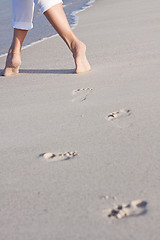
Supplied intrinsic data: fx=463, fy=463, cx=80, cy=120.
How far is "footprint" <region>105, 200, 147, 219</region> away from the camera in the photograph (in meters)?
1.37

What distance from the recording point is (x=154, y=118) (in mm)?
2070

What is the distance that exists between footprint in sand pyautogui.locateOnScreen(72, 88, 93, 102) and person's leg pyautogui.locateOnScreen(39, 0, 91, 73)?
0.43 m

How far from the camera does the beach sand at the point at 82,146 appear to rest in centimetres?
137

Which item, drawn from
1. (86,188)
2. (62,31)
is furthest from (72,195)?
(62,31)

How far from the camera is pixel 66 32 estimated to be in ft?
10.1

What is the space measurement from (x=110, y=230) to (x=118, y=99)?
46.8 inches

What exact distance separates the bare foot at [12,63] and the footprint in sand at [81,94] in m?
0.72

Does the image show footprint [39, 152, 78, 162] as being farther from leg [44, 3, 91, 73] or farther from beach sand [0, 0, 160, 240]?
leg [44, 3, 91, 73]

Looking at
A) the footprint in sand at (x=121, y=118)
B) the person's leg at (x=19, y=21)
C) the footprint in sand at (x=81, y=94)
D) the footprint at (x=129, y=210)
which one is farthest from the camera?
the person's leg at (x=19, y=21)

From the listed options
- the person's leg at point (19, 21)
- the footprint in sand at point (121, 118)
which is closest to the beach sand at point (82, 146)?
the footprint in sand at point (121, 118)

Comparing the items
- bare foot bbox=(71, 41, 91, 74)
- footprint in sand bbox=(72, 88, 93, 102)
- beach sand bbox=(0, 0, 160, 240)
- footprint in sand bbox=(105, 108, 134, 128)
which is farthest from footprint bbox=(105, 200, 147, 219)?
bare foot bbox=(71, 41, 91, 74)

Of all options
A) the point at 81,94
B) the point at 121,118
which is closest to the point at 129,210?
the point at 121,118

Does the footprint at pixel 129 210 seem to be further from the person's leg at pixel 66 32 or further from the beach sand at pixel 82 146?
the person's leg at pixel 66 32

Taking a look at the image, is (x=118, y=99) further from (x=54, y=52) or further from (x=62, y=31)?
(x=54, y=52)
